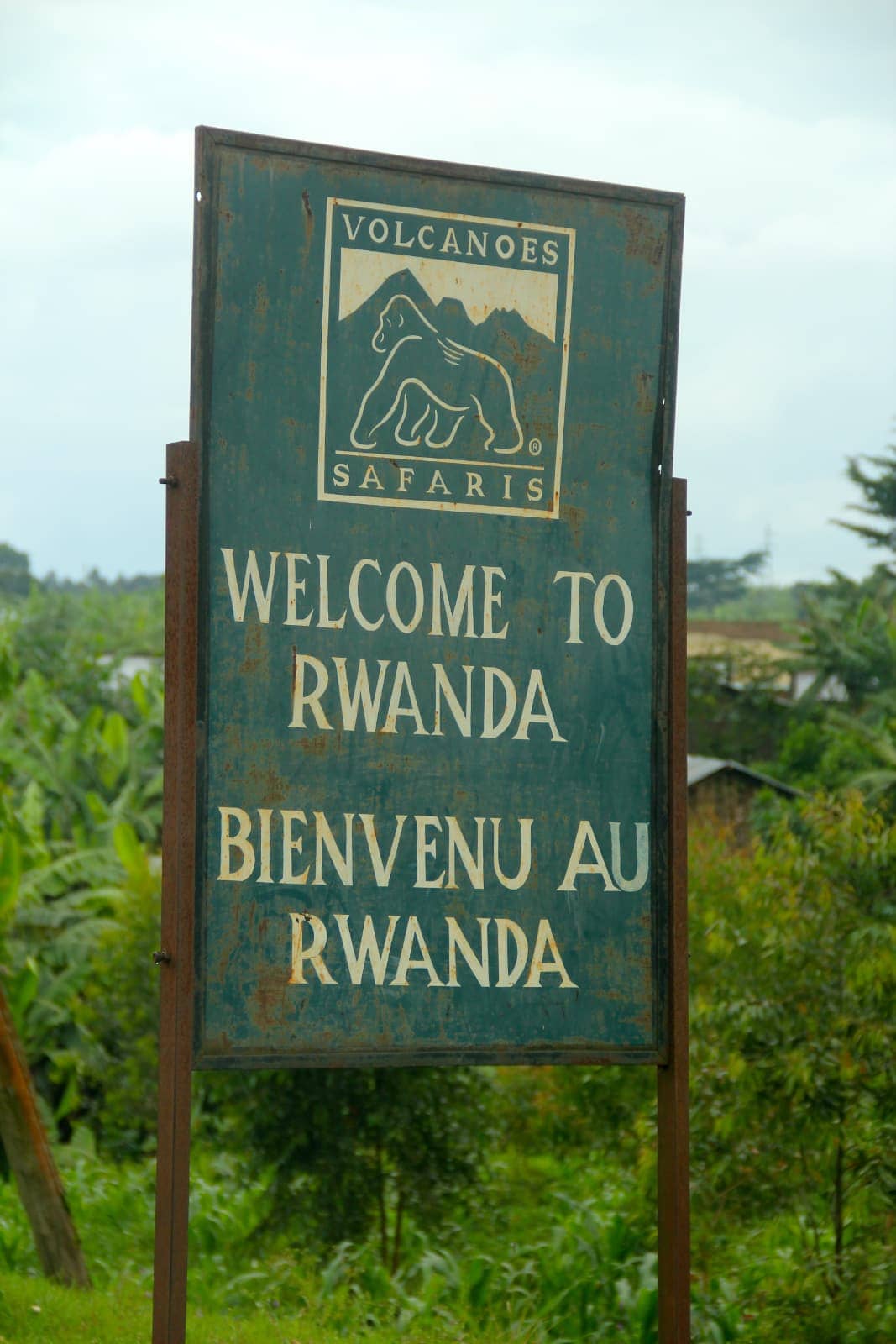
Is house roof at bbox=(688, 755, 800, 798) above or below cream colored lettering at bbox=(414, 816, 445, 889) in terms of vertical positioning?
below

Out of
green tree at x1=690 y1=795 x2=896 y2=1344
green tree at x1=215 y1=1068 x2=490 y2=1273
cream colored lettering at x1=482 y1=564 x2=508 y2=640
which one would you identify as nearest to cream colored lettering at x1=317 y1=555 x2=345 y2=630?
cream colored lettering at x1=482 y1=564 x2=508 y2=640

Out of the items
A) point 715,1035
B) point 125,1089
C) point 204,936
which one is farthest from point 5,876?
point 204,936

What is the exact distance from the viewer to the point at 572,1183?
36.6 feet

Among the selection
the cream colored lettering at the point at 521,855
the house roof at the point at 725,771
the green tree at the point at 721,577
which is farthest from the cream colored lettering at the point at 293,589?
the green tree at the point at 721,577

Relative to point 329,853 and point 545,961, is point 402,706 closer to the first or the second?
point 329,853

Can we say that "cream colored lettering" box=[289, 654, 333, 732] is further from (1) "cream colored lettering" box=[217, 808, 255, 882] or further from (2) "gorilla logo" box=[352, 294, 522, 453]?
(2) "gorilla logo" box=[352, 294, 522, 453]

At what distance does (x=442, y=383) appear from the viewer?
3.85 m

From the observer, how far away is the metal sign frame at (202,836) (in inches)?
138

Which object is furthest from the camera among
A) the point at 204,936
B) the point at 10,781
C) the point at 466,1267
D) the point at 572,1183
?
the point at 10,781

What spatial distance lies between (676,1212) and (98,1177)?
8.65m

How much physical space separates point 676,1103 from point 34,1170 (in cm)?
389

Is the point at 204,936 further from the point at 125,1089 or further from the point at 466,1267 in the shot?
the point at 125,1089

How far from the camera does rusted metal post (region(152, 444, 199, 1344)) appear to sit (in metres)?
3.48

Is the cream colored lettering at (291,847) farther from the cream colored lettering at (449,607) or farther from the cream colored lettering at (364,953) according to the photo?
the cream colored lettering at (449,607)
